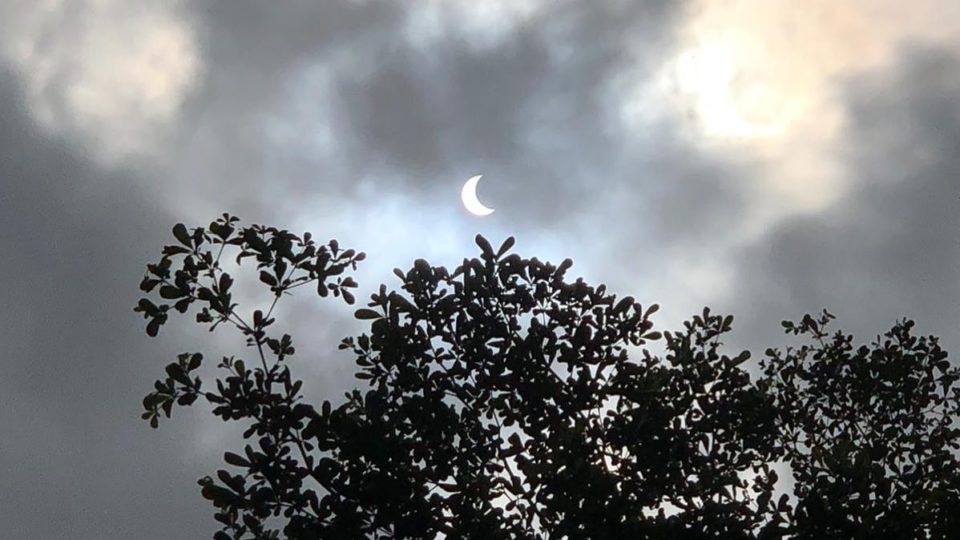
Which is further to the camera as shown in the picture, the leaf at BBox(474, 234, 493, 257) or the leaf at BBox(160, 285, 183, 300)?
the leaf at BBox(474, 234, 493, 257)

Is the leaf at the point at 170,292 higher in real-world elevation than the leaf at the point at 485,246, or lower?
lower

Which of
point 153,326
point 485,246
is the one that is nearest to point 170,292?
point 153,326

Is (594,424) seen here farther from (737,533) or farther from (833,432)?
(833,432)

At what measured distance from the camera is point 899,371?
1817 centimetres

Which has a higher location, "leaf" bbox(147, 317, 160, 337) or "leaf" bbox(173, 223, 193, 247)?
"leaf" bbox(173, 223, 193, 247)

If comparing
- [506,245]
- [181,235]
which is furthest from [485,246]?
[181,235]

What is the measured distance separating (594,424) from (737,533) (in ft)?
8.08

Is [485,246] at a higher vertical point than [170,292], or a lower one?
higher

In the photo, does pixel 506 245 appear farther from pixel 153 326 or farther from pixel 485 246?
pixel 153 326

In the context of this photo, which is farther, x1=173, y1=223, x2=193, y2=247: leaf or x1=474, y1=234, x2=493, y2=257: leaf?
x1=474, y1=234, x2=493, y2=257: leaf

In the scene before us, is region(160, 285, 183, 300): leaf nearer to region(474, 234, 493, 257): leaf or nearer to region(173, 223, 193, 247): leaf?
region(173, 223, 193, 247): leaf

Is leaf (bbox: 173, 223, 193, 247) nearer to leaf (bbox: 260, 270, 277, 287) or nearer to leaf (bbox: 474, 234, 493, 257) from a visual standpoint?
leaf (bbox: 260, 270, 277, 287)

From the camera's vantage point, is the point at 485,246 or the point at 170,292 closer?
the point at 170,292

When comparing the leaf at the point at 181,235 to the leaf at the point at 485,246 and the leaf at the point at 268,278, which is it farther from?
the leaf at the point at 485,246
